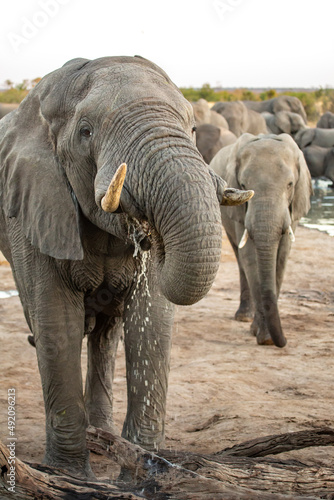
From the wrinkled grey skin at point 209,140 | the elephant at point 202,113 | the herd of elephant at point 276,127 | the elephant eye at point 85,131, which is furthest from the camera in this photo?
the herd of elephant at point 276,127

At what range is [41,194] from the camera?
2.99 m

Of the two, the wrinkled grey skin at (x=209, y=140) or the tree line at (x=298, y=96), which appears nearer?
the wrinkled grey skin at (x=209, y=140)

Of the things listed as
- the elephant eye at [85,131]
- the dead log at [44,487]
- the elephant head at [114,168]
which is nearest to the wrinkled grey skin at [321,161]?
the elephant head at [114,168]

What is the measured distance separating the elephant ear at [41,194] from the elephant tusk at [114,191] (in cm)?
50

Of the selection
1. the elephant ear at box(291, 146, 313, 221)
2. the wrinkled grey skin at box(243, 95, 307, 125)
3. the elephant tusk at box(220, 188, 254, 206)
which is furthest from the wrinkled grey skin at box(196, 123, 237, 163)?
the wrinkled grey skin at box(243, 95, 307, 125)

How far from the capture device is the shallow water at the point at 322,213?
42.3 ft

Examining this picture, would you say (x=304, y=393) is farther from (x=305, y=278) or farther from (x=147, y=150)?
(x=305, y=278)

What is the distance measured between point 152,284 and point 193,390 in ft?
5.67

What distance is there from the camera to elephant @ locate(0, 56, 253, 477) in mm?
2406

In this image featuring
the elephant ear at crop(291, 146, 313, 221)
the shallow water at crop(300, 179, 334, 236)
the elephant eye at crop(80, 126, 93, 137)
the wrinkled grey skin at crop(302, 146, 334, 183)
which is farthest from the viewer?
the wrinkled grey skin at crop(302, 146, 334, 183)

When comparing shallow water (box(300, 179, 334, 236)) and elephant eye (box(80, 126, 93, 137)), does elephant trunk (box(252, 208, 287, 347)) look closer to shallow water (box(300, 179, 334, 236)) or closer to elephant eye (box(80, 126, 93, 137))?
elephant eye (box(80, 126, 93, 137))

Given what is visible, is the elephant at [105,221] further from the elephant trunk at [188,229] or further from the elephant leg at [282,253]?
the elephant leg at [282,253]

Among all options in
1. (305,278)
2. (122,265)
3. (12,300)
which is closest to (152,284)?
(122,265)

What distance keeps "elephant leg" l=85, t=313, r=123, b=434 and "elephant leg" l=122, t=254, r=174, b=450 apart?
67 cm
